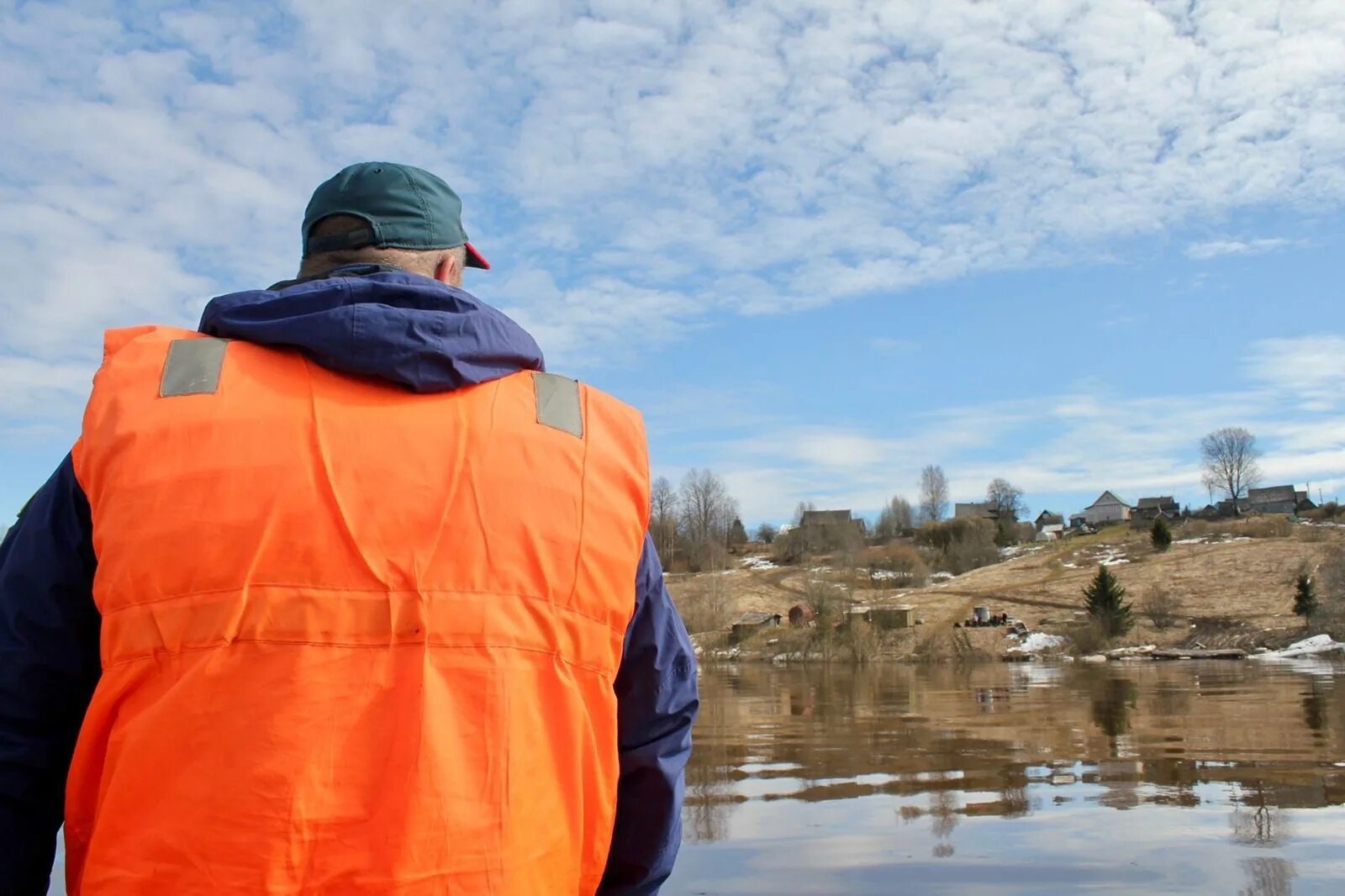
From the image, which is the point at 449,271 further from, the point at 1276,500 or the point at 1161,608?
the point at 1276,500

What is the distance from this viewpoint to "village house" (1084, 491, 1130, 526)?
122 metres

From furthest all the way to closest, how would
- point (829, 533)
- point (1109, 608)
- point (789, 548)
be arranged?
point (829, 533)
point (789, 548)
point (1109, 608)

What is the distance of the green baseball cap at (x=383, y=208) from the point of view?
185cm

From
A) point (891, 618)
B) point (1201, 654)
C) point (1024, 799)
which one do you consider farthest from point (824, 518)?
point (1024, 799)

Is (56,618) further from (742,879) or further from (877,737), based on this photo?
A: (877,737)

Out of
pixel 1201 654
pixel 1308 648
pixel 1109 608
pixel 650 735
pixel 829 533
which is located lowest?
pixel 1201 654

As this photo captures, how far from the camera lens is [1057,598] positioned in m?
55.1

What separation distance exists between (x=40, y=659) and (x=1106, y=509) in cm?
13349

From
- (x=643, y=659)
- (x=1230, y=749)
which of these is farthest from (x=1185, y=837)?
(x=643, y=659)

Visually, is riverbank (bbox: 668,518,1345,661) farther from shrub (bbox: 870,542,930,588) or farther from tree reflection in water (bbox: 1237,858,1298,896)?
tree reflection in water (bbox: 1237,858,1298,896)

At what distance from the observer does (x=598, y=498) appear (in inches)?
65.9

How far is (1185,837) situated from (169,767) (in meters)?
7.95

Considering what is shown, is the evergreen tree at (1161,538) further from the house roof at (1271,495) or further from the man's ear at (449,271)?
the man's ear at (449,271)

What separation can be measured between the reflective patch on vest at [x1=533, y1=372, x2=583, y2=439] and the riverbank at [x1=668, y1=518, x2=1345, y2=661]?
45.6m
